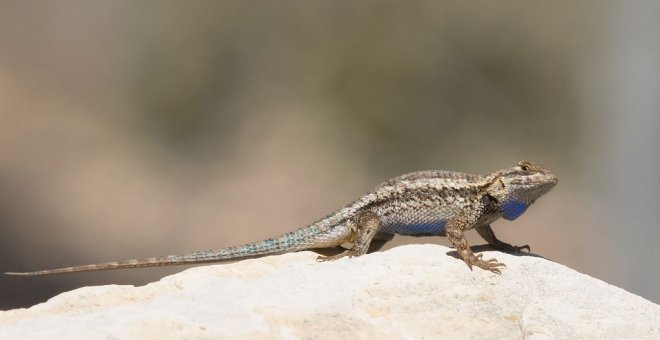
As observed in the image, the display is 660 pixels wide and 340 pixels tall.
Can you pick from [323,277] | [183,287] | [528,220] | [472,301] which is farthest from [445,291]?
[528,220]

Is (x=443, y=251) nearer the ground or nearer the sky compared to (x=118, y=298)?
nearer the sky

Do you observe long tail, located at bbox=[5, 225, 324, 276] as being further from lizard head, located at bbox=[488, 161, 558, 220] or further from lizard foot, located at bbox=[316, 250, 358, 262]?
lizard head, located at bbox=[488, 161, 558, 220]

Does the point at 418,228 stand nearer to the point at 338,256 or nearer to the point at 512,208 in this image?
the point at 512,208

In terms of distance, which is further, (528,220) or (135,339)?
(528,220)

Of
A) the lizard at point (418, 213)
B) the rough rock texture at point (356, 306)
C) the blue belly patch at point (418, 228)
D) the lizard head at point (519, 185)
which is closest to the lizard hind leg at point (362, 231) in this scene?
the lizard at point (418, 213)

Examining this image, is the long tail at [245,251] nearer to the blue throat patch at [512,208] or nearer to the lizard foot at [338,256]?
the lizard foot at [338,256]

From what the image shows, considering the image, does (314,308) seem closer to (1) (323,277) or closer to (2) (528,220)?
(1) (323,277)
